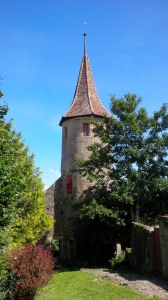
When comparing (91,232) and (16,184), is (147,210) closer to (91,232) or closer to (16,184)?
(91,232)

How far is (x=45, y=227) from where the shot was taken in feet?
55.6

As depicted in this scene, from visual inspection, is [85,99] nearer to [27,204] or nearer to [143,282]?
[27,204]

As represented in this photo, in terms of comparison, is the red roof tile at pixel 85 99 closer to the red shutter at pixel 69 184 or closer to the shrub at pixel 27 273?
the red shutter at pixel 69 184

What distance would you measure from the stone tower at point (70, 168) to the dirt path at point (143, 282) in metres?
6.74

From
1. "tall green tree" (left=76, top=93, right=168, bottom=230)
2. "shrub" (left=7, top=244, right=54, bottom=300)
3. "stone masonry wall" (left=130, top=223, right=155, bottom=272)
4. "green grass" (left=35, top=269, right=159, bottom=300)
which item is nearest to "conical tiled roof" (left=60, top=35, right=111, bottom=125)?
"tall green tree" (left=76, top=93, right=168, bottom=230)

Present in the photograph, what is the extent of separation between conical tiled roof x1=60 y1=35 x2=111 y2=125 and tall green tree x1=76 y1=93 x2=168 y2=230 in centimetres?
452

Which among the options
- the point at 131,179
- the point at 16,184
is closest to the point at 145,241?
the point at 131,179

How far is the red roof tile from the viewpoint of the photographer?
72.4 feet

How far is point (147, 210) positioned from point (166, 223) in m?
5.80

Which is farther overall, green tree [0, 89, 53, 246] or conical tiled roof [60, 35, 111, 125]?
conical tiled roof [60, 35, 111, 125]

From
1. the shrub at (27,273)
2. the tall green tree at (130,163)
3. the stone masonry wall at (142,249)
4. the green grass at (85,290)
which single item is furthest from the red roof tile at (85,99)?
the shrub at (27,273)

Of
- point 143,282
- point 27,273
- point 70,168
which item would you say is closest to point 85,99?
point 70,168

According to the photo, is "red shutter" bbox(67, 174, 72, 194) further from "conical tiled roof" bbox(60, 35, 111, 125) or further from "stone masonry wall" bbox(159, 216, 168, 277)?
"stone masonry wall" bbox(159, 216, 168, 277)

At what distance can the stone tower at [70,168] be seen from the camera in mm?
20828
